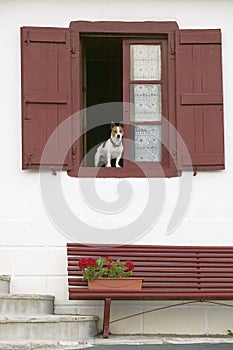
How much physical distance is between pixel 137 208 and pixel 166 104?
1.07 metres

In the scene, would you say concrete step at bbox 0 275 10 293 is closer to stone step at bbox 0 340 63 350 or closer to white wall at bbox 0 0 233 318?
white wall at bbox 0 0 233 318

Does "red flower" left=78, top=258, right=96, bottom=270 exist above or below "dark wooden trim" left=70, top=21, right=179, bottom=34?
below

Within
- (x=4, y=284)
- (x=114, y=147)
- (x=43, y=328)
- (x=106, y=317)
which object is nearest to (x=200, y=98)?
(x=114, y=147)

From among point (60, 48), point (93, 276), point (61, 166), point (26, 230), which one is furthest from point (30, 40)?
point (93, 276)

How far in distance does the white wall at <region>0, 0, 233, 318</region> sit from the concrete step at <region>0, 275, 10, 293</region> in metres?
0.09

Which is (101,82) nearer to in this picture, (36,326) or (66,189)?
(66,189)

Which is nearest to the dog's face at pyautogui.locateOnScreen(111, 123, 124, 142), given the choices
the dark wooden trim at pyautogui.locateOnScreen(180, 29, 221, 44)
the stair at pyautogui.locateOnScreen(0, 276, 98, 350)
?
the dark wooden trim at pyautogui.locateOnScreen(180, 29, 221, 44)

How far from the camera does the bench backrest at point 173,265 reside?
28.4 feet

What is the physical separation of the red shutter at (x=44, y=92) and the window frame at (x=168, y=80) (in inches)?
3.2

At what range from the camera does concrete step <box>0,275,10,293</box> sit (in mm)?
→ 8688

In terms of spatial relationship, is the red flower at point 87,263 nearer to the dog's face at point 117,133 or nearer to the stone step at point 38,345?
the stone step at point 38,345

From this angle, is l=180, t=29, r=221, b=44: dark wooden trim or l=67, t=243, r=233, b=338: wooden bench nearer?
l=67, t=243, r=233, b=338: wooden bench

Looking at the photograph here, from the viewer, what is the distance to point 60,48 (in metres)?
9.23

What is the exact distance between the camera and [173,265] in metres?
8.82
